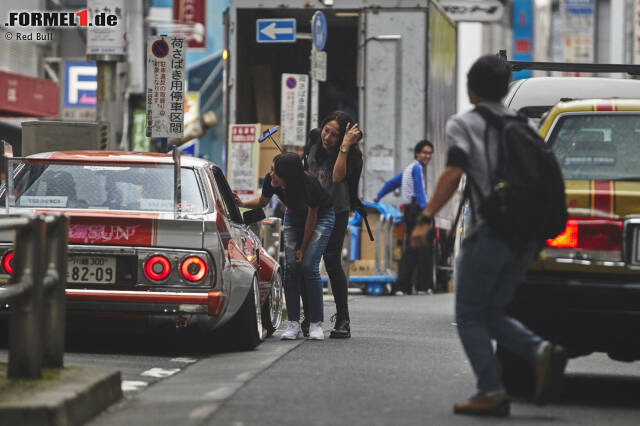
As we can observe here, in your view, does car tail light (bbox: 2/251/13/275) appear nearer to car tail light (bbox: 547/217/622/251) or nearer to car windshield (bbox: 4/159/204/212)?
car windshield (bbox: 4/159/204/212)

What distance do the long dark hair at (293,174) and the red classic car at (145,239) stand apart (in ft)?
2.21

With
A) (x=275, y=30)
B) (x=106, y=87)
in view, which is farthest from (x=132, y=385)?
(x=275, y=30)

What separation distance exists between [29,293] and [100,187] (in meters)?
2.86

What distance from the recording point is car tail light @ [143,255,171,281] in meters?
9.21

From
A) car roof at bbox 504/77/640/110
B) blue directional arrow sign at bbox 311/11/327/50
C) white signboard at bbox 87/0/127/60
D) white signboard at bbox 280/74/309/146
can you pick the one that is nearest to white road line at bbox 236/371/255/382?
car roof at bbox 504/77/640/110

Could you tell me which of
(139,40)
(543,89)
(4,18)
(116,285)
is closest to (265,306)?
(116,285)

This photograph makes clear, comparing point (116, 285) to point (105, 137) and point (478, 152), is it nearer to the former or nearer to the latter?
point (478, 152)

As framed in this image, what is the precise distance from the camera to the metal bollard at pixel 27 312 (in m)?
6.86

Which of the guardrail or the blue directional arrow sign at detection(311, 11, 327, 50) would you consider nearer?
the guardrail

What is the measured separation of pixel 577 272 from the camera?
7688 mm

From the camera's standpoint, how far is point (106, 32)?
1605 cm

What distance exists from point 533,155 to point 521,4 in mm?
76374

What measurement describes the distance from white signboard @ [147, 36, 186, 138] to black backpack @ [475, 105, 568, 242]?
6857mm

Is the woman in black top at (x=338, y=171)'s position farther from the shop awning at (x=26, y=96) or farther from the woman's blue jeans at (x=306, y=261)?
the shop awning at (x=26, y=96)
